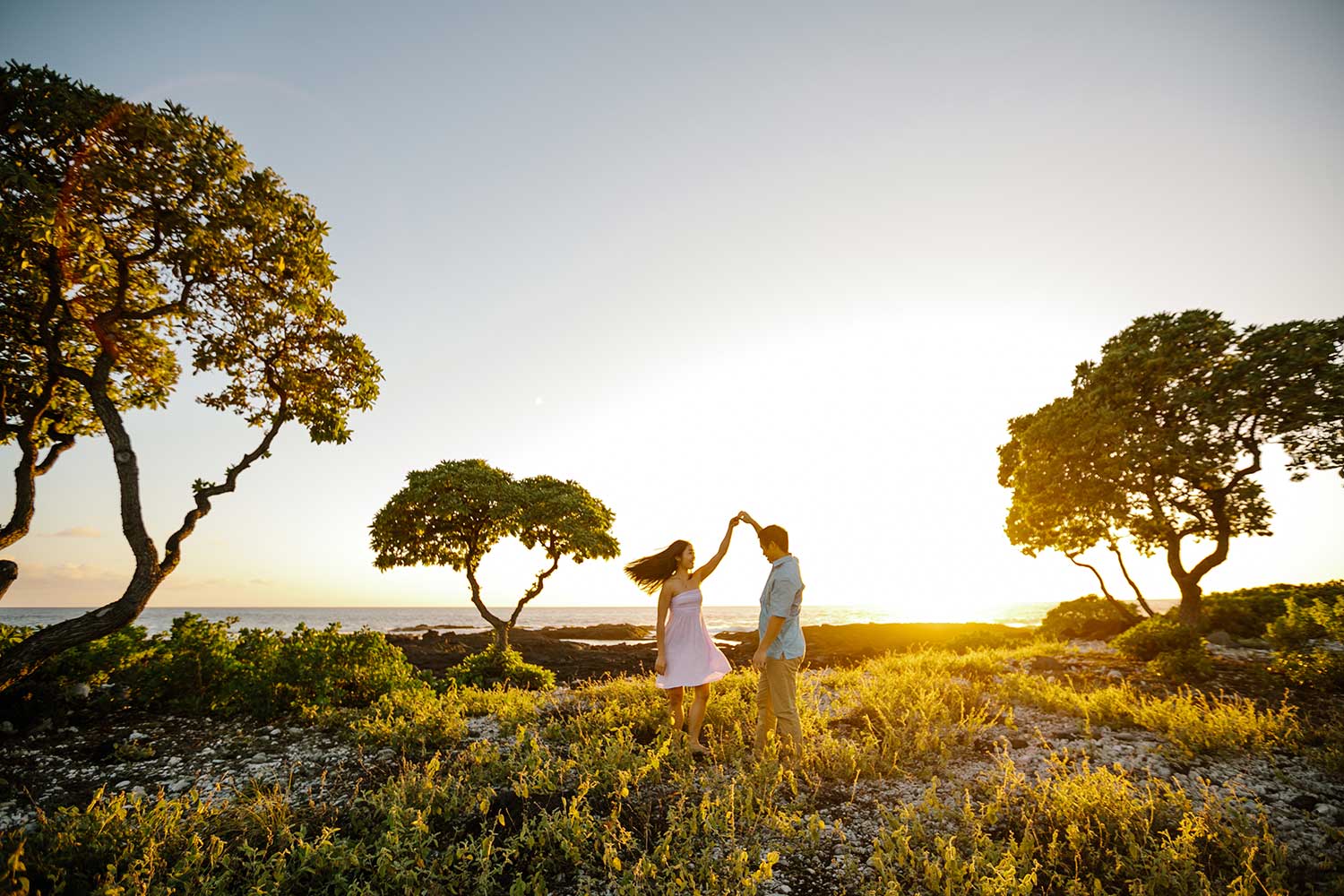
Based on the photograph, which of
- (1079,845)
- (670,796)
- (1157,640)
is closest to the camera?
(1079,845)

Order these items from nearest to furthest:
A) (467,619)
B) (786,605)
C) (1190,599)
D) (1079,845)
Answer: (1079,845)
(786,605)
(1190,599)
(467,619)

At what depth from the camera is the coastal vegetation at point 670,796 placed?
4559 millimetres

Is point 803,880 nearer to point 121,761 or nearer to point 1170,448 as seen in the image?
point 121,761

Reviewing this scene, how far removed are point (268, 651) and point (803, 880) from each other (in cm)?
996

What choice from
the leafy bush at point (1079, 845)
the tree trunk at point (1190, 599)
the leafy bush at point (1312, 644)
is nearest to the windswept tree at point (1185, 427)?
the tree trunk at point (1190, 599)

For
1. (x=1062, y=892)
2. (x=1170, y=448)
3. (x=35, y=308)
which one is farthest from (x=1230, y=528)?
(x=35, y=308)

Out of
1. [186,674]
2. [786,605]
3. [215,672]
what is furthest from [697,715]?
[186,674]

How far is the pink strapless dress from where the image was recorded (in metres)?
7.52

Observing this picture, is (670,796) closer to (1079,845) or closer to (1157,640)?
(1079,845)

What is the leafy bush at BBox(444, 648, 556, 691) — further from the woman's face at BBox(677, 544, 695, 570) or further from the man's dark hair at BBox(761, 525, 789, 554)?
the man's dark hair at BBox(761, 525, 789, 554)

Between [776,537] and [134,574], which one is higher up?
[776,537]

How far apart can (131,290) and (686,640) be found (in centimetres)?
1198

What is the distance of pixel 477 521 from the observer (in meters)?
20.2

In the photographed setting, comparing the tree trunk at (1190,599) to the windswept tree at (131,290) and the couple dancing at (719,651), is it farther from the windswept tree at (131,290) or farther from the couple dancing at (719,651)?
the windswept tree at (131,290)
